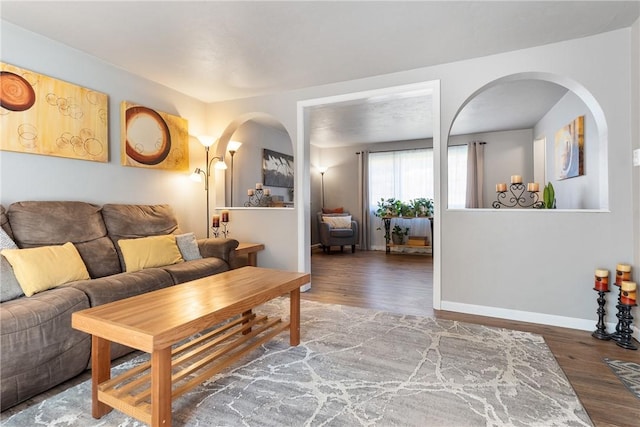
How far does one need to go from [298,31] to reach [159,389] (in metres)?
2.48

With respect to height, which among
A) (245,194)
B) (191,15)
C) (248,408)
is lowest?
(248,408)

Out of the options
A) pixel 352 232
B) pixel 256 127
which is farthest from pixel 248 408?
pixel 352 232

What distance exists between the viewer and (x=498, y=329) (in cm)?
250

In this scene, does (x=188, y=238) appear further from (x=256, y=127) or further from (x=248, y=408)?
(x=256, y=127)

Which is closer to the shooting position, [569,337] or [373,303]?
[569,337]

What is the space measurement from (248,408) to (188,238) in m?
1.99

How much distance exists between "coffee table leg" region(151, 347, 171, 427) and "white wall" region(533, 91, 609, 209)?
3.29 meters

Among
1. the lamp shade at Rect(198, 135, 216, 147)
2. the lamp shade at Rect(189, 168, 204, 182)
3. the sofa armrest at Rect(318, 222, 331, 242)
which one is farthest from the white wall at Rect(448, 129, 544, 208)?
the lamp shade at Rect(189, 168, 204, 182)

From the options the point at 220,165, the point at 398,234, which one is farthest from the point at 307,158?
the point at 398,234

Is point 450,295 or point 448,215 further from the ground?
point 448,215

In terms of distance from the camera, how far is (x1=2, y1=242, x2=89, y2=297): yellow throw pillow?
1865 millimetres

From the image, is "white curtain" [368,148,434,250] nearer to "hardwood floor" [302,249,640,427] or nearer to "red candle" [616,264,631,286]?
"hardwood floor" [302,249,640,427]

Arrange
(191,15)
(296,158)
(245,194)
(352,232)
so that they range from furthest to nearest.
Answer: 1. (352,232)
2. (245,194)
3. (296,158)
4. (191,15)

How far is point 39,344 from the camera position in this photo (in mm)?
1594
